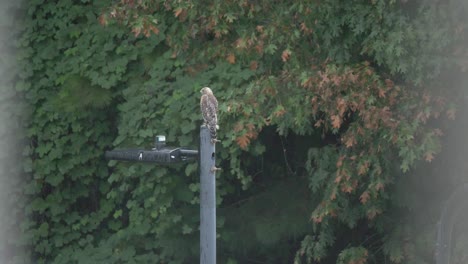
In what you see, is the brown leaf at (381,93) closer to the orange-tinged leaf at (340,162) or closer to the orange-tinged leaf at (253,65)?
the orange-tinged leaf at (340,162)

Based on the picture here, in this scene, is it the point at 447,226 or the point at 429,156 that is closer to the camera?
the point at 447,226

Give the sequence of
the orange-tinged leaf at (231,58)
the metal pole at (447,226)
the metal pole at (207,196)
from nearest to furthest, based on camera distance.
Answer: the metal pole at (207,196) → the metal pole at (447,226) → the orange-tinged leaf at (231,58)

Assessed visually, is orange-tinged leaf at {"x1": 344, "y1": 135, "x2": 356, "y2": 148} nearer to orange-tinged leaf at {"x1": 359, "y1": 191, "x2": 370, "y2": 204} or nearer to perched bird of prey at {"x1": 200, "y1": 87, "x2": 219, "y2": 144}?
orange-tinged leaf at {"x1": 359, "y1": 191, "x2": 370, "y2": 204}

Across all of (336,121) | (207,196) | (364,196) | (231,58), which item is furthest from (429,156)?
(207,196)

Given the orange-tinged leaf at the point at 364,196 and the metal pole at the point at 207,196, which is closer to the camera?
the metal pole at the point at 207,196

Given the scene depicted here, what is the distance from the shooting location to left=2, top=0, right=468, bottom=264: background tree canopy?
23.0 ft

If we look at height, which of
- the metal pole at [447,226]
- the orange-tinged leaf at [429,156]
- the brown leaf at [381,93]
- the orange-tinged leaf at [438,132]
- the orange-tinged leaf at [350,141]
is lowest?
the metal pole at [447,226]

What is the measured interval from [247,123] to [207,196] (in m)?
2.19

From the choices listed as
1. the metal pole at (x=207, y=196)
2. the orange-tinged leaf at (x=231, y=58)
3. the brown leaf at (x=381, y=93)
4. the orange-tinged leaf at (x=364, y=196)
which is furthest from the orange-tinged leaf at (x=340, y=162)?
the metal pole at (x=207, y=196)

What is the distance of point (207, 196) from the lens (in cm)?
521

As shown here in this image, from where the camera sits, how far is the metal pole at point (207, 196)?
5.18 metres

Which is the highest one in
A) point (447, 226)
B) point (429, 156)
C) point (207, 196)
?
point (429, 156)

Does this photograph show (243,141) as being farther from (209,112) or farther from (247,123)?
(209,112)

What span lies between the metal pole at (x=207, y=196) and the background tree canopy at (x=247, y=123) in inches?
75.9
